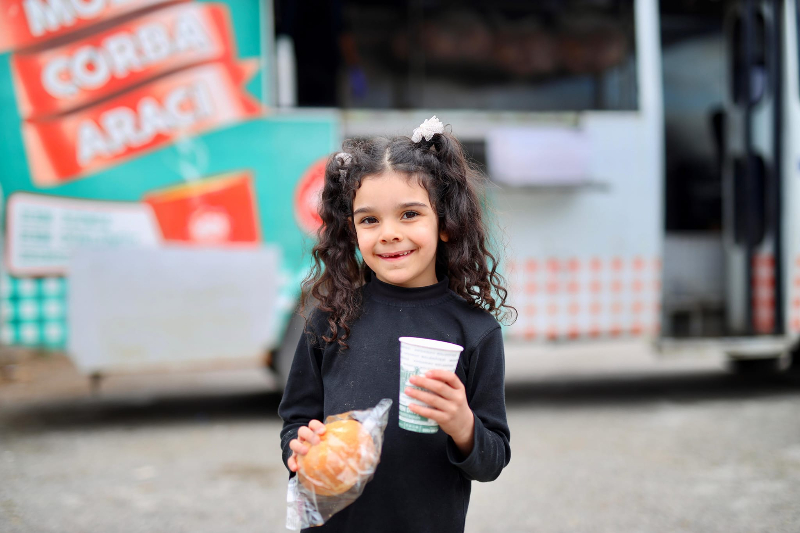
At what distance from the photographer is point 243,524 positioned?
3.71 metres

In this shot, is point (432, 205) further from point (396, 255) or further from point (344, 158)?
point (344, 158)

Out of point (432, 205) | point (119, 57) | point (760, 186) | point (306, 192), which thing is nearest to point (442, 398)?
point (432, 205)

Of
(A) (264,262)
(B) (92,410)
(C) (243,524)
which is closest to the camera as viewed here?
(C) (243,524)

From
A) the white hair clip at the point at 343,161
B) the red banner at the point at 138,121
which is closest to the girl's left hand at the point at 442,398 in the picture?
the white hair clip at the point at 343,161

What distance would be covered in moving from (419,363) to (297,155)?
418 centimetres

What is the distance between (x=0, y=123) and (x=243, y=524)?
3.29 meters

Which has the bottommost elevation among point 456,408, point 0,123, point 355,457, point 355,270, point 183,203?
point 355,457

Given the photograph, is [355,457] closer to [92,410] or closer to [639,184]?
[639,184]

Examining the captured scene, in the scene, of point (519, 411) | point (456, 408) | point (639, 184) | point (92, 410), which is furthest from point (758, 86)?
point (92, 410)

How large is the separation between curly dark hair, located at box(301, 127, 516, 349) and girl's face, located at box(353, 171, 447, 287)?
29mm

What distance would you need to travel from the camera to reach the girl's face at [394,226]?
1678 millimetres

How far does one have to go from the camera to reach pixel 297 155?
5465mm

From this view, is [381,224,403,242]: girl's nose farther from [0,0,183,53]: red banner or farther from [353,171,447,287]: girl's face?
[0,0,183,53]: red banner

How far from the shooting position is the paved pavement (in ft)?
12.4
